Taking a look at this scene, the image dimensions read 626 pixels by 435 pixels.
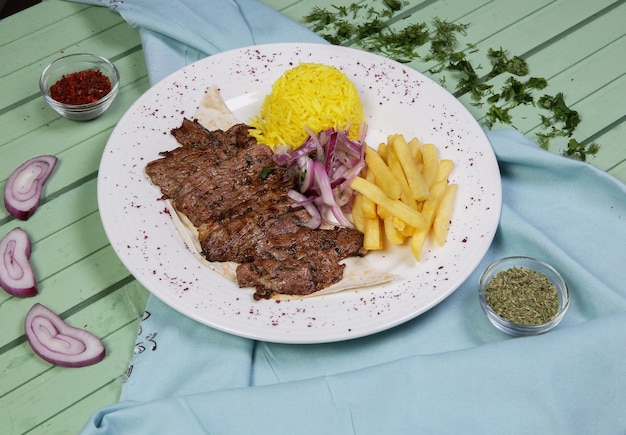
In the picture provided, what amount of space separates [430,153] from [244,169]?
1.23 metres

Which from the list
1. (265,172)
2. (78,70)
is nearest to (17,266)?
(265,172)

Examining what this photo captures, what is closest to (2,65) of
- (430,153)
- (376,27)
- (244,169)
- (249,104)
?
(249,104)

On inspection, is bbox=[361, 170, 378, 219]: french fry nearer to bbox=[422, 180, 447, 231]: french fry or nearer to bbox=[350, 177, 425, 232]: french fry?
bbox=[350, 177, 425, 232]: french fry

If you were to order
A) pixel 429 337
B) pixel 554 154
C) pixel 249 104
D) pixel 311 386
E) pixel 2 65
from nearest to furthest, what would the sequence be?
pixel 311 386 → pixel 429 337 → pixel 554 154 → pixel 249 104 → pixel 2 65

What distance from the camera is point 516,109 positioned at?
604cm

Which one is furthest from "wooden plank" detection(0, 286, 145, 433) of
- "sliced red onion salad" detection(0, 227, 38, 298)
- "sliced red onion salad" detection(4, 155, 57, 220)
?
"sliced red onion salad" detection(4, 155, 57, 220)

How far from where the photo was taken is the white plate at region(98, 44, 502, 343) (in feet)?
14.6

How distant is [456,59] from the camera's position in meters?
6.36

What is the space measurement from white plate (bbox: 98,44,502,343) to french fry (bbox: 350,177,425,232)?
0.97ft

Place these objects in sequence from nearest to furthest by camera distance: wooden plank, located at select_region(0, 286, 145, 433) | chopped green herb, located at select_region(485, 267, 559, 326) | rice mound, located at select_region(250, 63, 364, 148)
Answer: wooden plank, located at select_region(0, 286, 145, 433), chopped green herb, located at select_region(485, 267, 559, 326), rice mound, located at select_region(250, 63, 364, 148)

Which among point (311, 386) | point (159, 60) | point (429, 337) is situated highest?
point (159, 60)

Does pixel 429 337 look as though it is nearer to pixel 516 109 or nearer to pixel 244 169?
pixel 244 169

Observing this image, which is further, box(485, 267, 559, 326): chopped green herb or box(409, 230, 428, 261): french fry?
box(409, 230, 428, 261): french fry

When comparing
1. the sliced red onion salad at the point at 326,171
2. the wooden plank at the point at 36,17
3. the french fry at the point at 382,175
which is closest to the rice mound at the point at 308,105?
the sliced red onion salad at the point at 326,171
